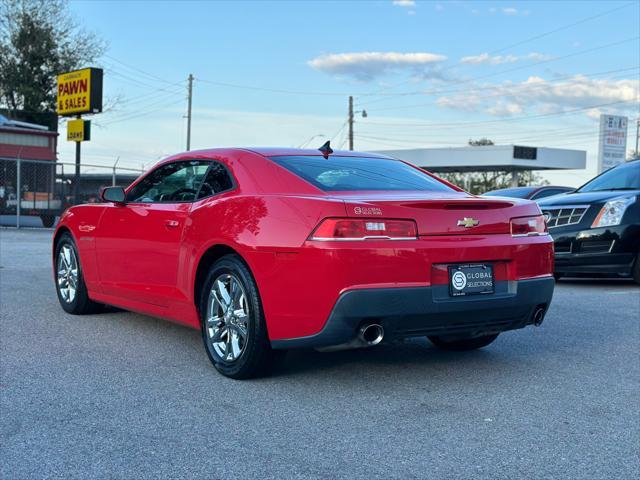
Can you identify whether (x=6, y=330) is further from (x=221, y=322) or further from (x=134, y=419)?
(x=134, y=419)

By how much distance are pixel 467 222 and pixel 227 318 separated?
1581 mm

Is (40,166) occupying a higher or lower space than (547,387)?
higher

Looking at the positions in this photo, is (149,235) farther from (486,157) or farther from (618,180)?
(486,157)

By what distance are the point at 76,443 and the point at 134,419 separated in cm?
42

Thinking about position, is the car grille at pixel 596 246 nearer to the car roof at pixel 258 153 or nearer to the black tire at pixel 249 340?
the car roof at pixel 258 153

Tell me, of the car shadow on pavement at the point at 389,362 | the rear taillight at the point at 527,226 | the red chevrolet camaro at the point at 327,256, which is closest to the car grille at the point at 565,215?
the car shadow on pavement at the point at 389,362

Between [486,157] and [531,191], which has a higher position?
[486,157]

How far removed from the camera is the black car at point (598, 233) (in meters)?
9.59

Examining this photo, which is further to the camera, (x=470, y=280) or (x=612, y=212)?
(x=612, y=212)

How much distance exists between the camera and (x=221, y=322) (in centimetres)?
494

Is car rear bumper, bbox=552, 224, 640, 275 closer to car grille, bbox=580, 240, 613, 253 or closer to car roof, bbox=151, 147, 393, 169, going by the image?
car grille, bbox=580, 240, 613, 253

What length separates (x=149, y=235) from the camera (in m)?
Result: 5.68

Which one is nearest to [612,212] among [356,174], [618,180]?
[618,180]

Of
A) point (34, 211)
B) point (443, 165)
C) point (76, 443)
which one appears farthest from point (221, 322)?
point (443, 165)
